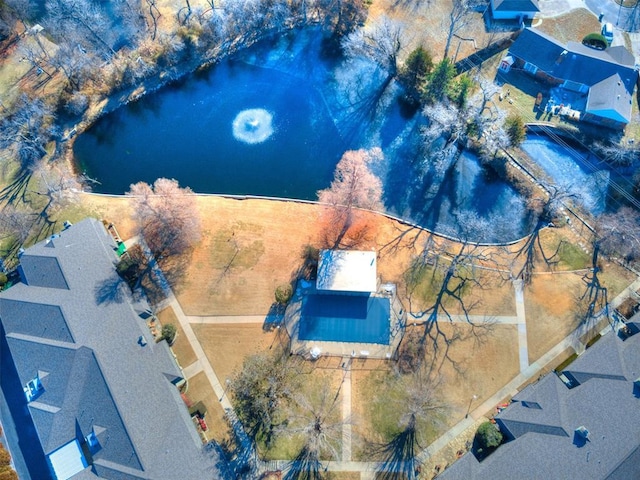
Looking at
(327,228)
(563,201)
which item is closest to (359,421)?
(327,228)

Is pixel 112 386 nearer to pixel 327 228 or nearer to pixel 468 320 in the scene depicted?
pixel 327 228

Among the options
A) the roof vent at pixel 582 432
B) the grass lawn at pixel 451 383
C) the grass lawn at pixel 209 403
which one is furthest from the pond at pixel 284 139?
the grass lawn at pixel 209 403

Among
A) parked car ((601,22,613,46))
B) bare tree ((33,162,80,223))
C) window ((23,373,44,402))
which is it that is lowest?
window ((23,373,44,402))

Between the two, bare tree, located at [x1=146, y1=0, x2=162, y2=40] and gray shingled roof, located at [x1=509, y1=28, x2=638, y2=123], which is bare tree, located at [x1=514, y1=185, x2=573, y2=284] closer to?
gray shingled roof, located at [x1=509, y1=28, x2=638, y2=123]

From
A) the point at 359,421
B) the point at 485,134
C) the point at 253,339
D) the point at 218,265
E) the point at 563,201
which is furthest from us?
the point at 485,134

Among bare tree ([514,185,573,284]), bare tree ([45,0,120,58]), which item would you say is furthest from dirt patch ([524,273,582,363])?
bare tree ([45,0,120,58])

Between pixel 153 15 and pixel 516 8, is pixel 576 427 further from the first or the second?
pixel 153 15
